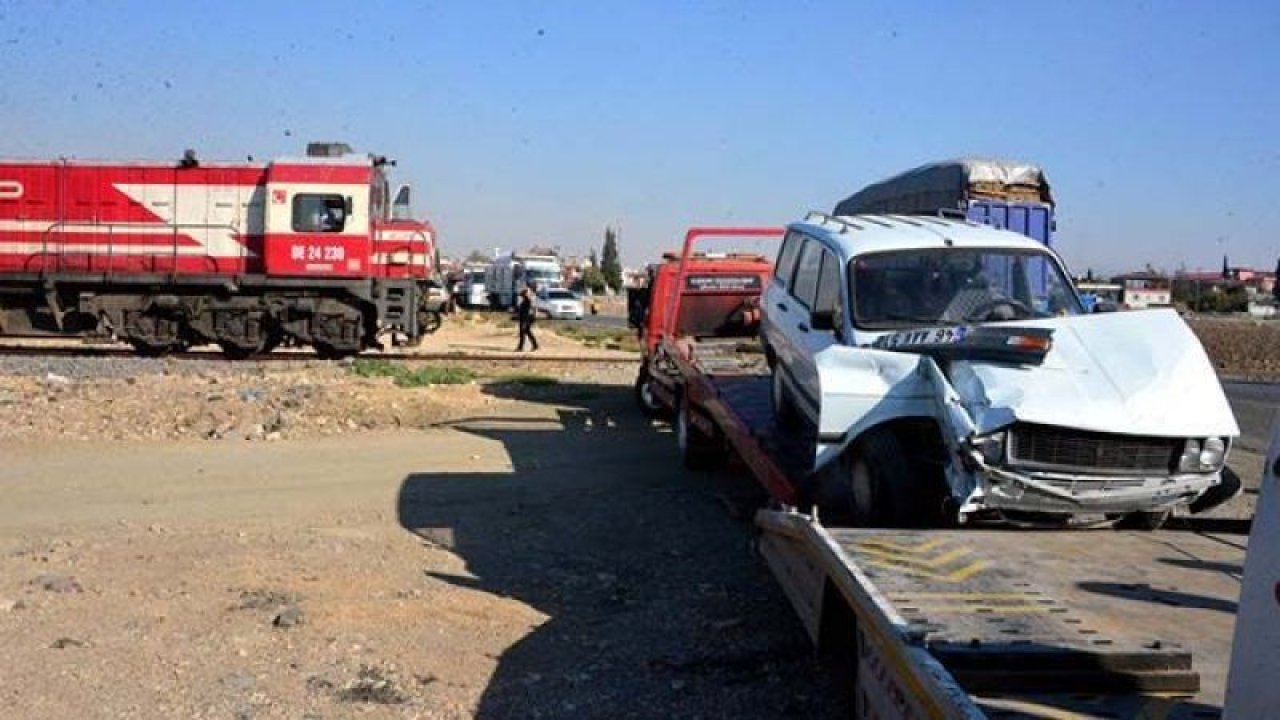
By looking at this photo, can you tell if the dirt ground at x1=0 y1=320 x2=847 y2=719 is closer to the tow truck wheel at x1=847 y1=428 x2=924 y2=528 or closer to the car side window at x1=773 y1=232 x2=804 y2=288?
the tow truck wheel at x1=847 y1=428 x2=924 y2=528

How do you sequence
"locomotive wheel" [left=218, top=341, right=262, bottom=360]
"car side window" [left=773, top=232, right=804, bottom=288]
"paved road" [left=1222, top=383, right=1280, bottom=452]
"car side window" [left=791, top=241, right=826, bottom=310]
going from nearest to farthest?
"car side window" [left=791, top=241, right=826, bottom=310]
"car side window" [left=773, top=232, right=804, bottom=288]
"paved road" [left=1222, top=383, right=1280, bottom=452]
"locomotive wheel" [left=218, top=341, right=262, bottom=360]

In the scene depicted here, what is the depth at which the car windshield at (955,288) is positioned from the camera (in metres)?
7.28

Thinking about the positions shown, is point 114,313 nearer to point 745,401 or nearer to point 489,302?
point 745,401

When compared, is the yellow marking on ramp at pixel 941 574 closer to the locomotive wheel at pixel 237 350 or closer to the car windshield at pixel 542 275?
the locomotive wheel at pixel 237 350

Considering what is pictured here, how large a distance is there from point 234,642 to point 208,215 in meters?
18.7

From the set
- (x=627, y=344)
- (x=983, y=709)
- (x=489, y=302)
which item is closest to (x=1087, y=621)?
(x=983, y=709)

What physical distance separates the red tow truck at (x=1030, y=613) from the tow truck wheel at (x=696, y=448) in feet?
13.3

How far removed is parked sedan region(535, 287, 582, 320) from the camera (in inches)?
2285

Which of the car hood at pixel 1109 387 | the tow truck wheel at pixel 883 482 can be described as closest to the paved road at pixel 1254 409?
the car hood at pixel 1109 387

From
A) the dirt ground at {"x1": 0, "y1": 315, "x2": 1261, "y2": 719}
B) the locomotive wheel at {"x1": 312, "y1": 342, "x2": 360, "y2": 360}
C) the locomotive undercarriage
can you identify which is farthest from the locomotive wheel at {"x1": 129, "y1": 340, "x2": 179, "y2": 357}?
the dirt ground at {"x1": 0, "y1": 315, "x2": 1261, "y2": 719}

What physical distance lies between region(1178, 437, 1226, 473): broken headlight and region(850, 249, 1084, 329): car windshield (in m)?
1.60

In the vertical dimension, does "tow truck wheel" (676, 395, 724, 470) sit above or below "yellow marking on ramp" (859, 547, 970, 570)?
below

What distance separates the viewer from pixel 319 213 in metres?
23.2

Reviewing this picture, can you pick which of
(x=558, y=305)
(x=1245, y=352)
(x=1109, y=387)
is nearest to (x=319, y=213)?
(x=1109, y=387)
